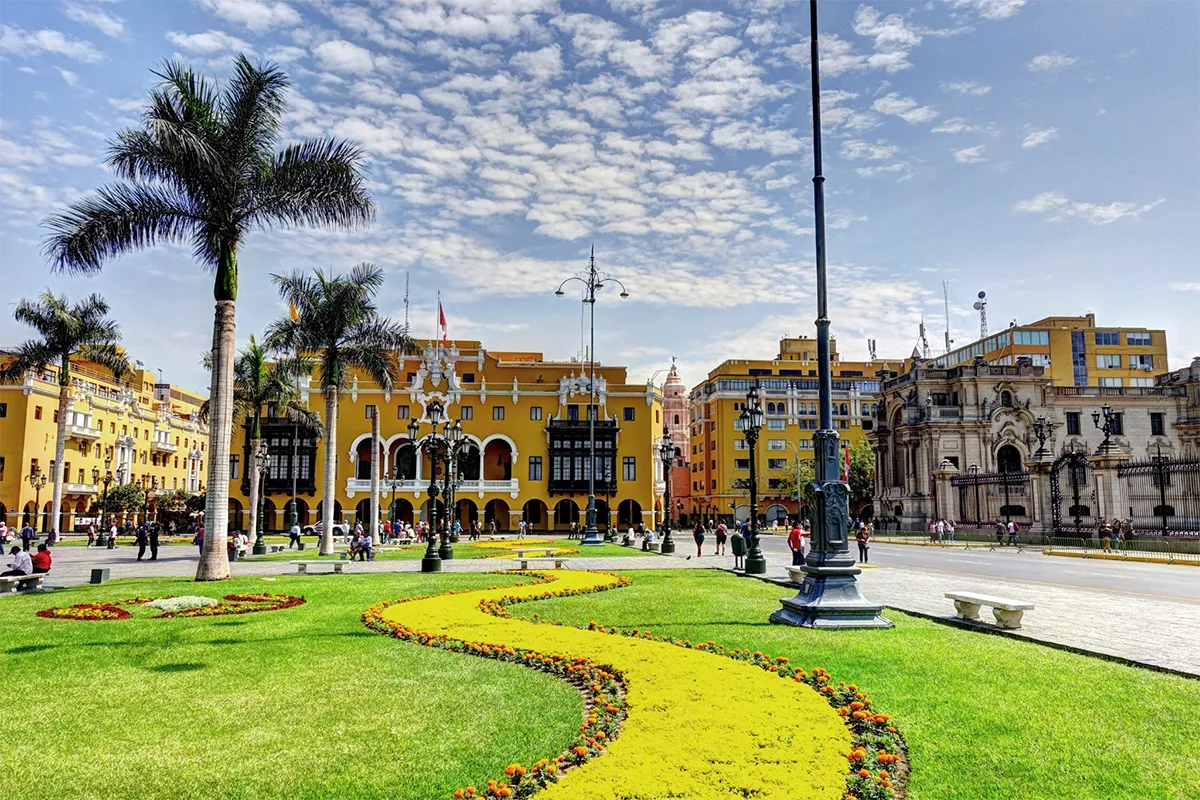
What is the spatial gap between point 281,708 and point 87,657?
4.19 meters

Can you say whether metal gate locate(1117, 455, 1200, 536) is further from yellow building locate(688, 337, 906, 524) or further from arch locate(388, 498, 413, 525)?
arch locate(388, 498, 413, 525)

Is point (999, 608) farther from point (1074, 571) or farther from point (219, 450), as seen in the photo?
point (219, 450)

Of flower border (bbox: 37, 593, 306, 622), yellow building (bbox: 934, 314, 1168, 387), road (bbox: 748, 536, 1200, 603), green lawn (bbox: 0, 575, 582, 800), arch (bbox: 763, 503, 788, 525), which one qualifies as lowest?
arch (bbox: 763, 503, 788, 525)

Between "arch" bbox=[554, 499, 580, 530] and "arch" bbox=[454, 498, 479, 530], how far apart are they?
7183 millimetres

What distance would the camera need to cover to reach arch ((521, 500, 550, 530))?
220 ft

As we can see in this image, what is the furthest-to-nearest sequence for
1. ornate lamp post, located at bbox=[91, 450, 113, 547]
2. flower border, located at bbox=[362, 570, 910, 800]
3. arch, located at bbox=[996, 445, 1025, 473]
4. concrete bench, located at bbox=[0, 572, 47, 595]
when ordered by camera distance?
arch, located at bbox=[996, 445, 1025, 473], ornate lamp post, located at bbox=[91, 450, 113, 547], concrete bench, located at bbox=[0, 572, 47, 595], flower border, located at bbox=[362, 570, 910, 800]

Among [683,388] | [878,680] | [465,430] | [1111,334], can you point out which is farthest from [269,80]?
[683,388]

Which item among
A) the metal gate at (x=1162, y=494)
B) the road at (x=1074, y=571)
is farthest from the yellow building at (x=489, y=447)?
the metal gate at (x=1162, y=494)

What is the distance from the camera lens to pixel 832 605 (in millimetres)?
11719

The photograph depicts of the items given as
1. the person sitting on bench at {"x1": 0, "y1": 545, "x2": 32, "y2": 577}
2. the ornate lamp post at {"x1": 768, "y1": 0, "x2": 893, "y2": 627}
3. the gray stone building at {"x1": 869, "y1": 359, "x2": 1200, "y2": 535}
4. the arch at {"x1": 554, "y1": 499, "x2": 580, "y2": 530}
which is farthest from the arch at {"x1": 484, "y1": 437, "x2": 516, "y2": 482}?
the ornate lamp post at {"x1": 768, "y1": 0, "x2": 893, "y2": 627}

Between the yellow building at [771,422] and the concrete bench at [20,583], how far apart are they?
230 ft

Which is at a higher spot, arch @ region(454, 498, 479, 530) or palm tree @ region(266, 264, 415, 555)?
palm tree @ region(266, 264, 415, 555)

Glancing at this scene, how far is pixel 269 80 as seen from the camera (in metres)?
20.2

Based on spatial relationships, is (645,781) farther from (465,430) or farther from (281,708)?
(465,430)
